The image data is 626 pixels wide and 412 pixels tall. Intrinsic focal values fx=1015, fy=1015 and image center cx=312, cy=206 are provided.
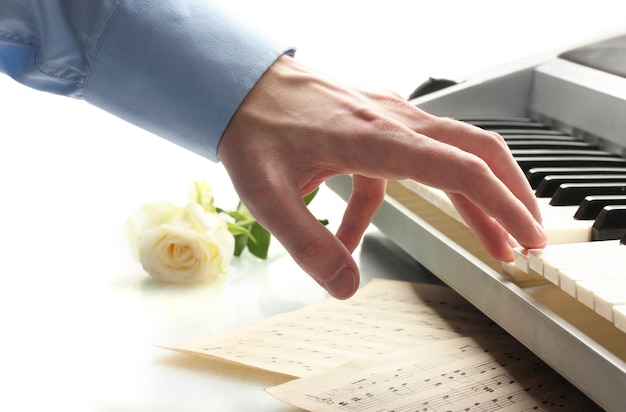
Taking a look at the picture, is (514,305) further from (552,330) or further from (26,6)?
(26,6)

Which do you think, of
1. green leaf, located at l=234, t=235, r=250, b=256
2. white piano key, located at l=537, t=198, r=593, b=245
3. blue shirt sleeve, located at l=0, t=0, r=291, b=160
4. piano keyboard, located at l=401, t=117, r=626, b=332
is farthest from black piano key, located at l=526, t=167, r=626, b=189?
green leaf, located at l=234, t=235, r=250, b=256

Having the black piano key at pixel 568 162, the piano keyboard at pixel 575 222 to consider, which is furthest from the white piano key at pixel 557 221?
the black piano key at pixel 568 162

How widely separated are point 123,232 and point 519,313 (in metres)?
0.86

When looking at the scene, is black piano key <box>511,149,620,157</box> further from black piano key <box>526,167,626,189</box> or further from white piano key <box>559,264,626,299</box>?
white piano key <box>559,264,626,299</box>

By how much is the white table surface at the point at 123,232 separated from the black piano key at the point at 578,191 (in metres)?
0.32

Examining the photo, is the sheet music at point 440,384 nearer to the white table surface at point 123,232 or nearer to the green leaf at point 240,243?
the white table surface at point 123,232

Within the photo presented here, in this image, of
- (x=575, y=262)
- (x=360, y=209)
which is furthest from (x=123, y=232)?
(x=575, y=262)

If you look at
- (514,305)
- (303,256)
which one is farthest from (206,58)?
(514,305)

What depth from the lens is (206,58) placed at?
100cm

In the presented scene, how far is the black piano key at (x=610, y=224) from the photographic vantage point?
1.00 m

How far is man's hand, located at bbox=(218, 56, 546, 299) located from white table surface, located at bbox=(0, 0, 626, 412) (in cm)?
19

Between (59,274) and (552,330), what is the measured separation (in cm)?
81

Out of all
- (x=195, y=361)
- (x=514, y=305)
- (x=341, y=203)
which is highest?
(x=514, y=305)

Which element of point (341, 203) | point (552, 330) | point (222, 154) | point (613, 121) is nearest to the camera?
point (552, 330)
